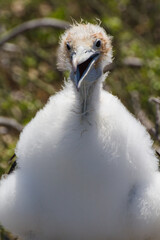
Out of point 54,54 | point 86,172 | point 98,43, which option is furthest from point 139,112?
point 54,54

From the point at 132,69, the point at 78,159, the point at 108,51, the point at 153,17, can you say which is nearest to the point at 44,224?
the point at 78,159

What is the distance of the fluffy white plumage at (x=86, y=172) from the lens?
4.26m

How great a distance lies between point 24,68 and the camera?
789cm

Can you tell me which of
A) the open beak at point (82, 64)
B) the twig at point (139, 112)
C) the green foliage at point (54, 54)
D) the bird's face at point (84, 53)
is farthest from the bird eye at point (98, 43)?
the twig at point (139, 112)

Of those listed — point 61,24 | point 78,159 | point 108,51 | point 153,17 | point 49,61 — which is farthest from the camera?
point 153,17

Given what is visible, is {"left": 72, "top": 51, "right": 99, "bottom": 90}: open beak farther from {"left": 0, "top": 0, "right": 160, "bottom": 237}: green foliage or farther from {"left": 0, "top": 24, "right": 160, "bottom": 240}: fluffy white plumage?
{"left": 0, "top": 0, "right": 160, "bottom": 237}: green foliage

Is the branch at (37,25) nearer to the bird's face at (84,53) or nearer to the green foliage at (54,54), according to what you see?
the green foliage at (54,54)

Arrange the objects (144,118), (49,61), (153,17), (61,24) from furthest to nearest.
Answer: (153,17) < (49,61) < (61,24) < (144,118)

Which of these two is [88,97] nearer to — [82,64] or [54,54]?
[82,64]

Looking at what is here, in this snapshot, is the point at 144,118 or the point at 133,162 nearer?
the point at 133,162

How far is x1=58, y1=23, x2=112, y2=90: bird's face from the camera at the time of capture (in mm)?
4129

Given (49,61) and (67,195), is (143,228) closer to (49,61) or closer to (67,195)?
(67,195)

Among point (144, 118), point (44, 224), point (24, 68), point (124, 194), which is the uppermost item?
point (24, 68)

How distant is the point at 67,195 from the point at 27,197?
290 millimetres
